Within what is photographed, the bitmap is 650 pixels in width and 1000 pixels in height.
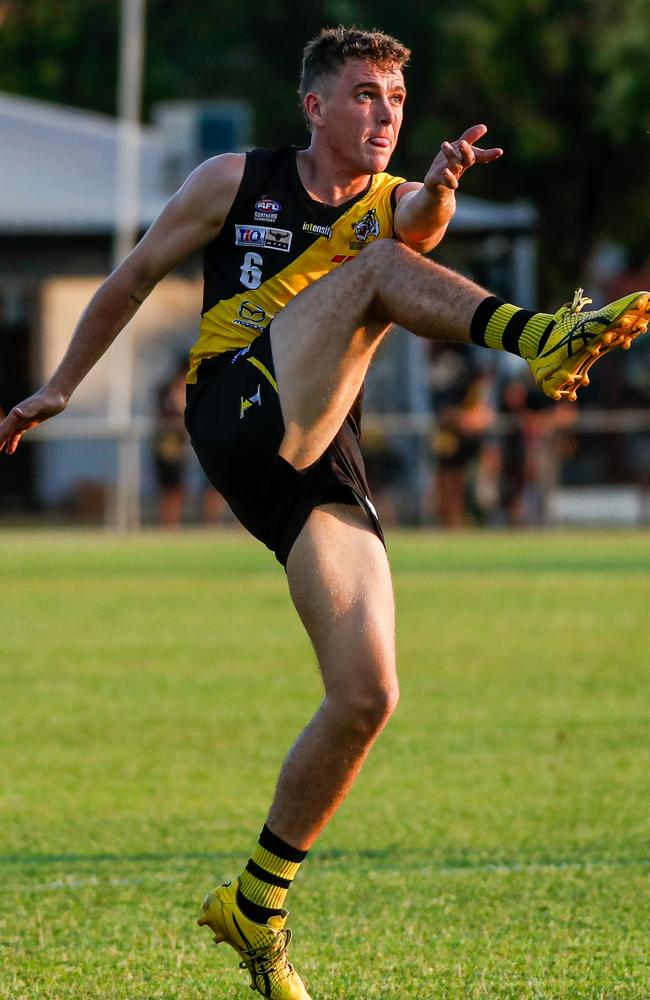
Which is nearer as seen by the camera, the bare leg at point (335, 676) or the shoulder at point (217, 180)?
the bare leg at point (335, 676)

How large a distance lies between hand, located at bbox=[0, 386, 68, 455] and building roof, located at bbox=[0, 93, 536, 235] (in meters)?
24.3

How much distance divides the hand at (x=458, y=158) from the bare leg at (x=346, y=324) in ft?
0.69

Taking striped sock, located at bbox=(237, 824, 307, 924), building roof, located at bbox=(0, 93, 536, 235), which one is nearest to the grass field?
striped sock, located at bbox=(237, 824, 307, 924)

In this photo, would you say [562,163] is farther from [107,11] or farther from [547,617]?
[547,617]

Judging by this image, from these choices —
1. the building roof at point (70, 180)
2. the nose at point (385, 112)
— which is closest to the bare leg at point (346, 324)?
the nose at point (385, 112)

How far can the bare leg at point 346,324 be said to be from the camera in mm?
4699

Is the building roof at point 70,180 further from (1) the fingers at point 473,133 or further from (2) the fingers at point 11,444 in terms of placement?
(1) the fingers at point 473,133

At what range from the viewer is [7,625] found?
14453 mm

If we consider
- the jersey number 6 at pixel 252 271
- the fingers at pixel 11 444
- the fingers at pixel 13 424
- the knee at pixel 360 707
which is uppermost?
the jersey number 6 at pixel 252 271

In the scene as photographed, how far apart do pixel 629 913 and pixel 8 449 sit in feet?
7.73

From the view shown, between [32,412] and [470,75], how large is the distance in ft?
107

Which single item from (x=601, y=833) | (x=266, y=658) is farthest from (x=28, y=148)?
(x=601, y=833)

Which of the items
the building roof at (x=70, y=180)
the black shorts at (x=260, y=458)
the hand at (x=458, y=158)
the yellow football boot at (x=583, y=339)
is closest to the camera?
the yellow football boot at (x=583, y=339)

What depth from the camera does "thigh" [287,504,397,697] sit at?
495 centimetres
